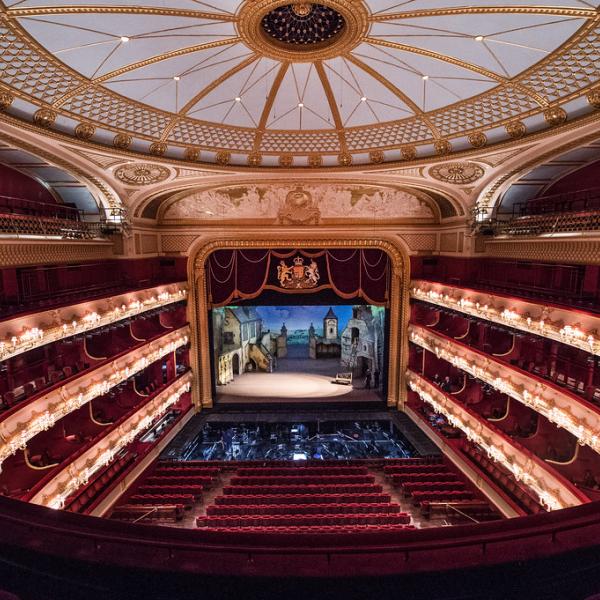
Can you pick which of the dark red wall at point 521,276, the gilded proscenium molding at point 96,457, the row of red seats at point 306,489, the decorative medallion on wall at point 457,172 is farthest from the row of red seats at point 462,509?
the decorative medallion on wall at point 457,172

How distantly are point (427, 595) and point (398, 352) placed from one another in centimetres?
1376

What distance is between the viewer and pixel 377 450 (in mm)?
12484

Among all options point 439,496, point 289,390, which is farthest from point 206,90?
point 289,390

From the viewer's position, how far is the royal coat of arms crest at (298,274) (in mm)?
14867

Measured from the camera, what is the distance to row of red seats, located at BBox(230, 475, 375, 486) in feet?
33.3

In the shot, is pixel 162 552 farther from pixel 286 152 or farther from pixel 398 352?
pixel 398 352

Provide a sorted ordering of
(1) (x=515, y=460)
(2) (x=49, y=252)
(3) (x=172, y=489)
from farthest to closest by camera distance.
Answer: (2) (x=49, y=252) < (3) (x=172, y=489) < (1) (x=515, y=460)

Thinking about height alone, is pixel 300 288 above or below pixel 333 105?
below

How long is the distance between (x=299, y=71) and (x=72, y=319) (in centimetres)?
785

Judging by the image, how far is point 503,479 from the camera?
9422 mm

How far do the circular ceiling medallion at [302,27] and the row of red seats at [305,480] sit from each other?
33.6 feet

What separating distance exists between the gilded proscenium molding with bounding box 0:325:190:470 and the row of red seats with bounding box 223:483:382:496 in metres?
4.42

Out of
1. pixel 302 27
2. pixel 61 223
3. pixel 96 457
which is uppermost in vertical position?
pixel 302 27

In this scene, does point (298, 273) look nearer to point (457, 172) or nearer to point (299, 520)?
point (457, 172)
